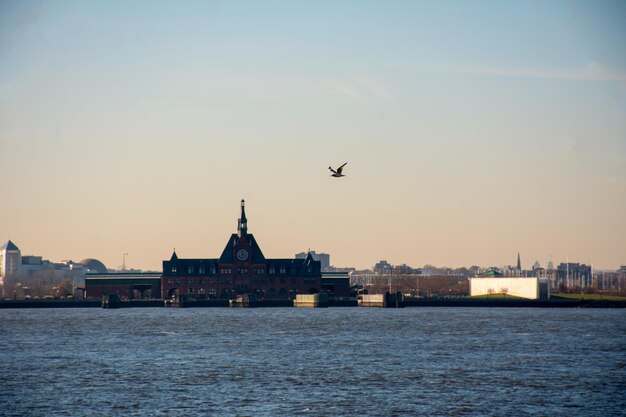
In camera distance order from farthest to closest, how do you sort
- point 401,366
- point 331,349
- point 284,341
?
point 284,341, point 331,349, point 401,366

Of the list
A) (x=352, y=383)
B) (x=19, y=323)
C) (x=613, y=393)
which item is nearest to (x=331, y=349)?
(x=352, y=383)

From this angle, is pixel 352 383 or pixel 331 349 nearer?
pixel 352 383

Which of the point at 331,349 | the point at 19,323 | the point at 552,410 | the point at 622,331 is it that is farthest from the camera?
the point at 19,323

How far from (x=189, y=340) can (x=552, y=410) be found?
69.3 meters

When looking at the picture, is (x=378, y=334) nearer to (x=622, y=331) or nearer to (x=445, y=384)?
(x=622, y=331)

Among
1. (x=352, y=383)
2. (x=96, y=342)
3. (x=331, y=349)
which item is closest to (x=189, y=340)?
(x=96, y=342)

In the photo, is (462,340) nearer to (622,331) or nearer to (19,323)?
(622,331)

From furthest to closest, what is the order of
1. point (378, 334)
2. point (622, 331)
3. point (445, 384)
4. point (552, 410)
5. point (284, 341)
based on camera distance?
point (622, 331) → point (378, 334) → point (284, 341) → point (445, 384) → point (552, 410)

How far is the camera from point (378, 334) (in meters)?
142

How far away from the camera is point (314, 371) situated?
92.8 metres

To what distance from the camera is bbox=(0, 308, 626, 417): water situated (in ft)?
238

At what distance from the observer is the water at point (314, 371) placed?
72.6m

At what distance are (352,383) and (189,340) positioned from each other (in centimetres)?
5115

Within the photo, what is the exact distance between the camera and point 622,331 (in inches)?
5974
